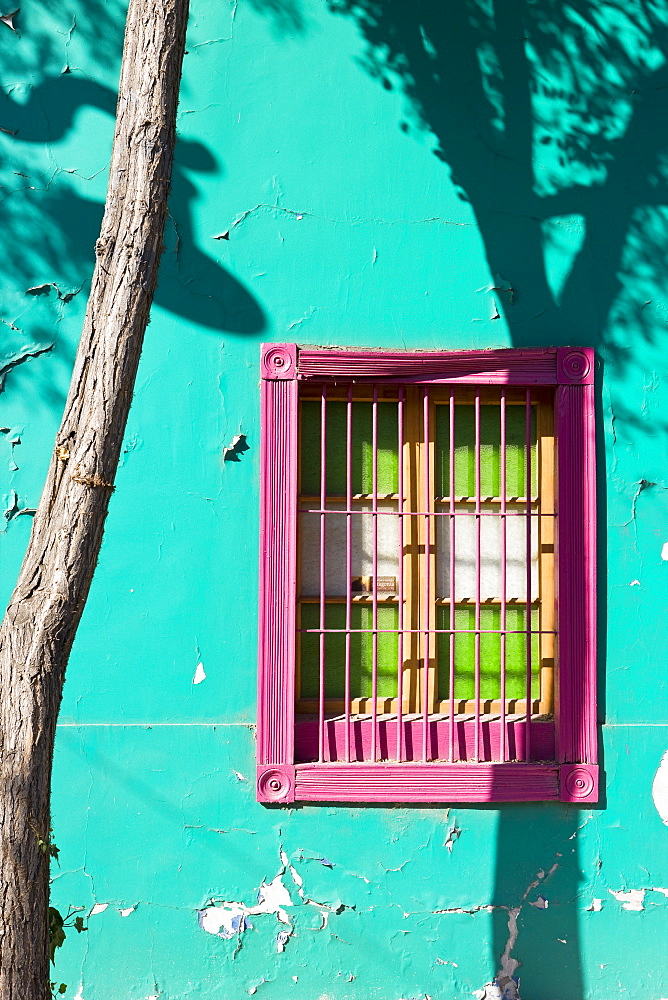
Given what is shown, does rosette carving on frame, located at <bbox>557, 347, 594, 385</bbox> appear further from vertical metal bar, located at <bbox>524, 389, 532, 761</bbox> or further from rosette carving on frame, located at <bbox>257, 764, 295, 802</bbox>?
rosette carving on frame, located at <bbox>257, 764, 295, 802</bbox>

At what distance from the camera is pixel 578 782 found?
346 cm

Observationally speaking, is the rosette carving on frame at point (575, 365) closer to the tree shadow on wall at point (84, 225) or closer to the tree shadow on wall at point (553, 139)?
the tree shadow on wall at point (553, 139)

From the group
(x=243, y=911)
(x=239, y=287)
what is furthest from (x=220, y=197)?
(x=243, y=911)

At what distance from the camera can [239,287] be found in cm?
354

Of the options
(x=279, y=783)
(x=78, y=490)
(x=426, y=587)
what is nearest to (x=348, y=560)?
(x=426, y=587)

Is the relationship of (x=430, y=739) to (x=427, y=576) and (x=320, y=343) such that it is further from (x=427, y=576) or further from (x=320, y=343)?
(x=320, y=343)

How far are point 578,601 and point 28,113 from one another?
3.01 meters

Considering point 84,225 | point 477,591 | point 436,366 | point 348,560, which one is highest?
point 84,225

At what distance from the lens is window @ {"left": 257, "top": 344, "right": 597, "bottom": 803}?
344 centimetres

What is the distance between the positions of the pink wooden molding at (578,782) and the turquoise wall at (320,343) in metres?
0.08

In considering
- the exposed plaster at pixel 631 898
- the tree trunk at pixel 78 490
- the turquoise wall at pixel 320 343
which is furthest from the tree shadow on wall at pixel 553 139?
the exposed plaster at pixel 631 898

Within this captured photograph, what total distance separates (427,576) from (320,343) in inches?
41.5

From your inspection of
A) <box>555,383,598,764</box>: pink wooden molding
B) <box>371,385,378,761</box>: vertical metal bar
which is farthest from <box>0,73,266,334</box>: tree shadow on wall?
<box>555,383,598,764</box>: pink wooden molding

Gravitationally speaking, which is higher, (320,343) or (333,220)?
(333,220)
